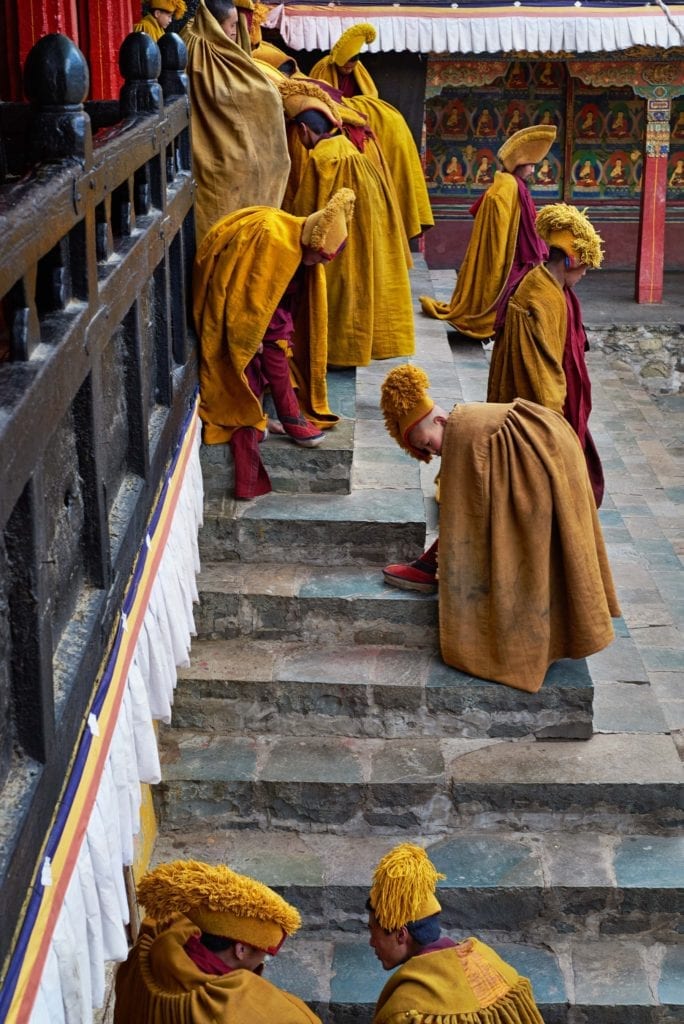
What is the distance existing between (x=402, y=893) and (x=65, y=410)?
5.00ft

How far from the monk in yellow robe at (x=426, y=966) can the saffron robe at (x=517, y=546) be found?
1.89m

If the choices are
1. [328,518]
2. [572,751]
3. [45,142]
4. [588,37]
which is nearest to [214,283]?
[328,518]

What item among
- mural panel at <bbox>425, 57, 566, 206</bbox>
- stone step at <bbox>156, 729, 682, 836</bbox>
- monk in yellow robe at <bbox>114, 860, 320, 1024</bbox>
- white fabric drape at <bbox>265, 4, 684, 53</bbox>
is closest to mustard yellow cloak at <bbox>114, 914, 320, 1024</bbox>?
monk in yellow robe at <bbox>114, 860, 320, 1024</bbox>

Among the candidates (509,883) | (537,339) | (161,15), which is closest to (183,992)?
(509,883)

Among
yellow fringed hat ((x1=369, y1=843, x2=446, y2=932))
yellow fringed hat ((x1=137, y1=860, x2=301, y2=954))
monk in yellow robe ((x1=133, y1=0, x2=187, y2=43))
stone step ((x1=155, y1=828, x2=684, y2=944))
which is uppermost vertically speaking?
monk in yellow robe ((x1=133, y1=0, x2=187, y2=43))

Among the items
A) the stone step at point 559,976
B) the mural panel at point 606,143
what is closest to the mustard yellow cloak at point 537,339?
the stone step at point 559,976

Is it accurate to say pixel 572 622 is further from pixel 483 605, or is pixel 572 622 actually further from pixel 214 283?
pixel 214 283

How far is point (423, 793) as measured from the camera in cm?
546

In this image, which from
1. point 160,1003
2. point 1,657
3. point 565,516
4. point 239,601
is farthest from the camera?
point 239,601

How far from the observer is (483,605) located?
220 inches

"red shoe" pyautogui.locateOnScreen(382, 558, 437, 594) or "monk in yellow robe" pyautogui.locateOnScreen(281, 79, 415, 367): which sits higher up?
"monk in yellow robe" pyautogui.locateOnScreen(281, 79, 415, 367)

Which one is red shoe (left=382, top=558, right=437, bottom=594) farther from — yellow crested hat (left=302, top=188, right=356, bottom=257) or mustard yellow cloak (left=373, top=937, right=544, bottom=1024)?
mustard yellow cloak (left=373, top=937, right=544, bottom=1024)

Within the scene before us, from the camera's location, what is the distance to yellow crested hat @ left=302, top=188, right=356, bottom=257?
Answer: 5988mm

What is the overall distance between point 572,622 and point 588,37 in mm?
9114
